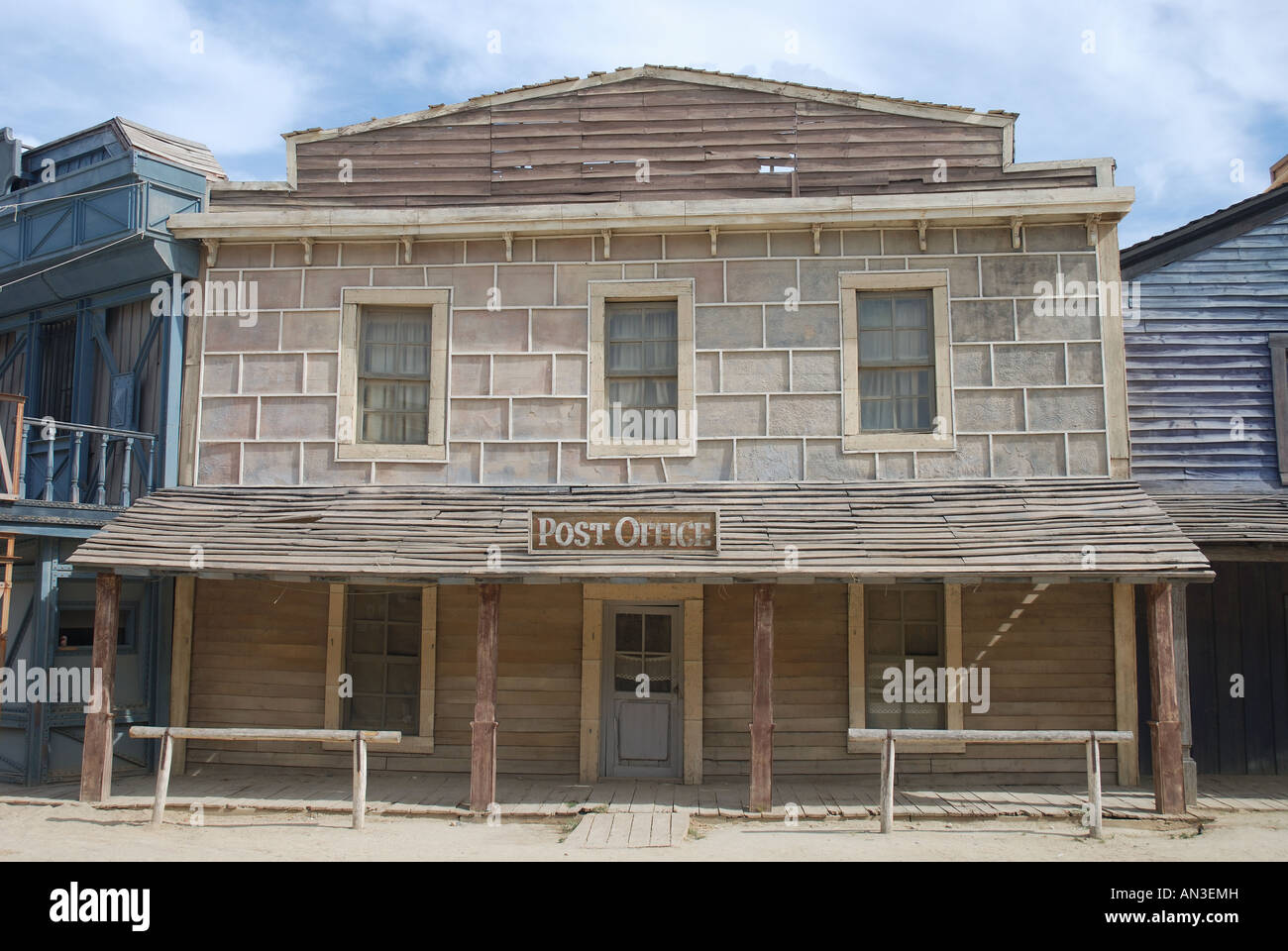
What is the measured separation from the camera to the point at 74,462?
38.5 ft

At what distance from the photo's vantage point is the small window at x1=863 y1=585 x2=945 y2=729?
11.4 m

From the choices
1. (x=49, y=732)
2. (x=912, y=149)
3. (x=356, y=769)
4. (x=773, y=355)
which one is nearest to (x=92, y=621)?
(x=49, y=732)

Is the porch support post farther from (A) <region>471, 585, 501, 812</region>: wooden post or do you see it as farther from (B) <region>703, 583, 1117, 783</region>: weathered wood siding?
(A) <region>471, 585, 501, 812</region>: wooden post

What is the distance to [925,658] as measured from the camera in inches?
453

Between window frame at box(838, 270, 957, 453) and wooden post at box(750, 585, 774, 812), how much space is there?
2.32 meters

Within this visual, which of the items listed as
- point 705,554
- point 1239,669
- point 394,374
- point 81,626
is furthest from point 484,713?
point 1239,669

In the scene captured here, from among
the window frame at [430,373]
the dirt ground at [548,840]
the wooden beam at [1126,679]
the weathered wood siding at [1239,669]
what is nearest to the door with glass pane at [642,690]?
the dirt ground at [548,840]

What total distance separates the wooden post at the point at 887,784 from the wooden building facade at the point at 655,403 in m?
1.93

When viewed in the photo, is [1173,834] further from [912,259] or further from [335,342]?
[335,342]

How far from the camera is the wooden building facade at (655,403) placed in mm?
11297

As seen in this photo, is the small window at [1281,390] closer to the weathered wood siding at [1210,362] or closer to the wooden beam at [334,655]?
the weathered wood siding at [1210,362]

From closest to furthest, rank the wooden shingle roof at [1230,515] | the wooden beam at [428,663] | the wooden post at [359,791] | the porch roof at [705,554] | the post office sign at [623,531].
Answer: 1. the wooden post at [359,791]
2. the porch roof at [705,554]
3. the post office sign at [623,531]
4. the wooden shingle roof at [1230,515]
5. the wooden beam at [428,663]

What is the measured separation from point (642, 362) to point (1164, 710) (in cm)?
631

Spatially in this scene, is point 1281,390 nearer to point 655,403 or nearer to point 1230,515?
point 1230,515
